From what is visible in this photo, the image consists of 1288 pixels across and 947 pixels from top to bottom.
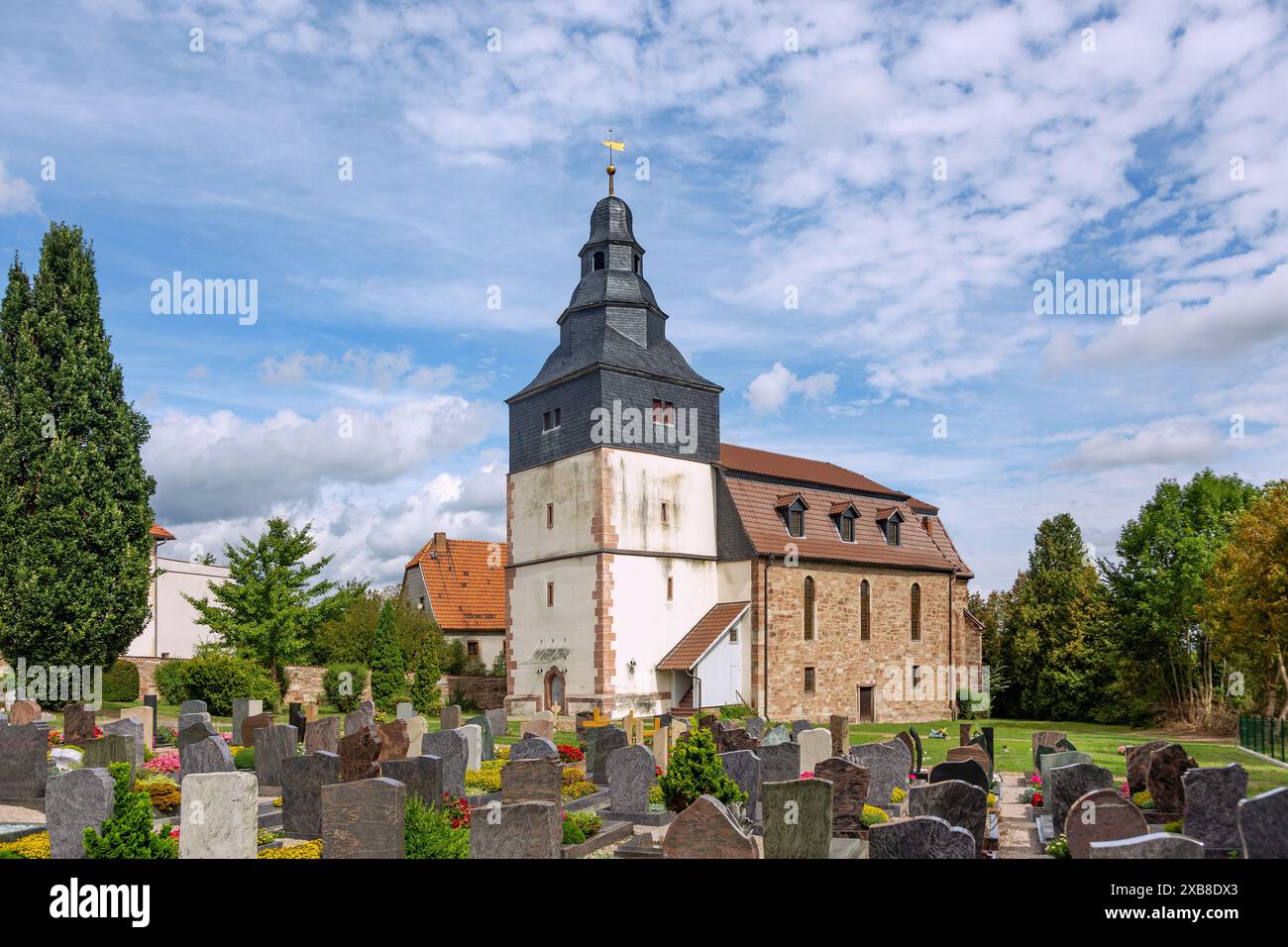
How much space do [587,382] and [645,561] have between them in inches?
265

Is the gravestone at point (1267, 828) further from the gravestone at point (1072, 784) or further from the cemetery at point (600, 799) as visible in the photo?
the gravestone at point (1072, 784)

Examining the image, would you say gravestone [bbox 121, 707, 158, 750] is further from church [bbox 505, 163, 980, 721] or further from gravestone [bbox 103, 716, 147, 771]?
church [bbox 505, 163, 980, 721]

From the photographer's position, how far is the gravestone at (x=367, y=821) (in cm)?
1146

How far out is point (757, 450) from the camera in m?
46.9

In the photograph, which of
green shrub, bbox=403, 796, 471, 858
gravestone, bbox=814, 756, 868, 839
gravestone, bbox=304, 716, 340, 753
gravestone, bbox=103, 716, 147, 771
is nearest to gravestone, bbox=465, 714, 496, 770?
gravestone, bbox=304, 716, 340, 753

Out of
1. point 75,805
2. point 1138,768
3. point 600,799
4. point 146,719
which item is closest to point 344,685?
point 146,719

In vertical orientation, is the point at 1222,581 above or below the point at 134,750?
above

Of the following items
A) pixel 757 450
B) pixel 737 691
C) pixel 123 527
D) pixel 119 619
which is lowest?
pixel 737 691

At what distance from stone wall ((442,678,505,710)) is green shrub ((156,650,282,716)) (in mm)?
8472
